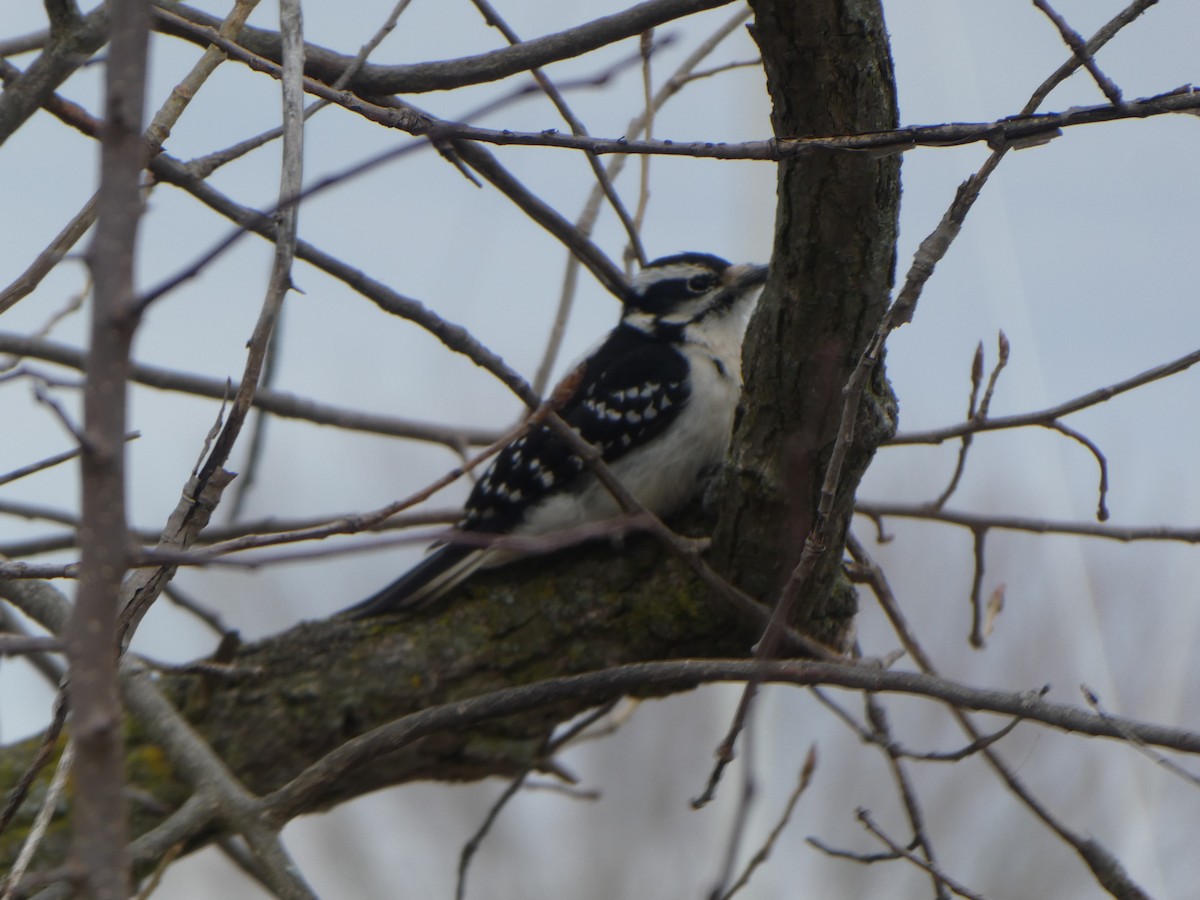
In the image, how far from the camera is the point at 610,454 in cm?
382

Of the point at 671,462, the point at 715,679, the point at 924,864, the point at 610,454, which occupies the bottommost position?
the point at 924,864

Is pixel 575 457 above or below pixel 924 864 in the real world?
above

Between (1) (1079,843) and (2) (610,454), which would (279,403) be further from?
(1) (1079,843)

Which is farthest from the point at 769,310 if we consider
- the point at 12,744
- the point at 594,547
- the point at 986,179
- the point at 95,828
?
the point at 12,744

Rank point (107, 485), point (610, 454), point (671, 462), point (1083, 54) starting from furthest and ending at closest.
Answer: point (610, 454), point (671, 462), point (1083, 54), point (107, 485)

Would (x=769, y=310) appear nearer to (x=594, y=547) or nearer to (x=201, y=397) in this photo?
(x=594, y=547)

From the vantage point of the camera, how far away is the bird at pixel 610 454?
349 cm

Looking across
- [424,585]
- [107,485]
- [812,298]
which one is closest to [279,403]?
[424,585]

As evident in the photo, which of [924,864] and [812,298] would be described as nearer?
[924,864]

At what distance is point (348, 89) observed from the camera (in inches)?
100

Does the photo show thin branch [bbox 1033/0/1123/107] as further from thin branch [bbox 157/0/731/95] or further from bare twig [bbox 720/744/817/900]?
bare twig [bbox 720/744/817/900]

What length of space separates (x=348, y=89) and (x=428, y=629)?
140cm

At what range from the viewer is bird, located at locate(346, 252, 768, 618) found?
3485 mm

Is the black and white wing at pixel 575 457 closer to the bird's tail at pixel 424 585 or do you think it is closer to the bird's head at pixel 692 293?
the bird's tail at pixel 424 585
